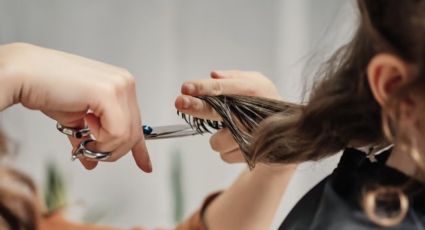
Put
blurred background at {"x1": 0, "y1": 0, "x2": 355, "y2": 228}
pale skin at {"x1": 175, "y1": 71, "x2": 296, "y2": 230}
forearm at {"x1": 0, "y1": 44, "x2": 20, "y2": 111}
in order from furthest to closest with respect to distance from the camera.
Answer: blurred background at {"x1": 0, "y1": 0, "x2": 355, "y2": 228}
pale skin at {"x1": 175, "y1": 71, "x2": 296, "y2": 230}
forearm at {"x1": 0, "y1": 44, "x2": 20, "y2": 111}

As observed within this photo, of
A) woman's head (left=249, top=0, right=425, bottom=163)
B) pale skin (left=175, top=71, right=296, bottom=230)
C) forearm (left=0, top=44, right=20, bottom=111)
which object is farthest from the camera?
pale skin (left=175, top=71, right=296, bottom=230)

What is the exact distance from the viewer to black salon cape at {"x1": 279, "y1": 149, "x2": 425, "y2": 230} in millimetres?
478

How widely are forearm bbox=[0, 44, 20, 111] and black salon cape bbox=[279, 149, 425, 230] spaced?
0.87 feet

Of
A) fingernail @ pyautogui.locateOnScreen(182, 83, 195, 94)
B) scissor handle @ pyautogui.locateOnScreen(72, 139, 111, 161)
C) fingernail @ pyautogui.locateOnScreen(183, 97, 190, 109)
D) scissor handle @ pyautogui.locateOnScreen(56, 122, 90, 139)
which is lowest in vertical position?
scissor handle @ pyautogui.locateOnScreen(72, 139, 111, 161)

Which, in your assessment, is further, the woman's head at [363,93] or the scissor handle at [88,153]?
the scissor handle at [88,153]

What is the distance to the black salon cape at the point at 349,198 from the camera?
48 cm

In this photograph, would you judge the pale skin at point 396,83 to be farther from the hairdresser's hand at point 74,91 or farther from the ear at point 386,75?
the hairdresser's hand at point 74,91

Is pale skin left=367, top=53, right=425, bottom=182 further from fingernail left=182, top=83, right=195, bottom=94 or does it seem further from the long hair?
fingernail left=182, top=83, right=195, bottom=94

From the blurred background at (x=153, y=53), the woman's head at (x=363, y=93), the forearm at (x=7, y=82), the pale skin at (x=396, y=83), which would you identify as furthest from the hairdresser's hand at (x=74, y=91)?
the blurred background at (x=153, y=53)

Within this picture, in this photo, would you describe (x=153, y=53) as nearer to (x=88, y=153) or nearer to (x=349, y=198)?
(x=88, y=153)

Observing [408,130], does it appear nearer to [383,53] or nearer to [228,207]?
[383,53]

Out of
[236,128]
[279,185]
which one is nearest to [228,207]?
[279,185]

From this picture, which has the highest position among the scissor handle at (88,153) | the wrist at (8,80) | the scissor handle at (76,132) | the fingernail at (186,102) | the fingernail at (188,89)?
the wrist at (8,80)

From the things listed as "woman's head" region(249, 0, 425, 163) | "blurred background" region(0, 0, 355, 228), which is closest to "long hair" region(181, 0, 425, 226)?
"woman's head" region(249, 0, 425, 163)
